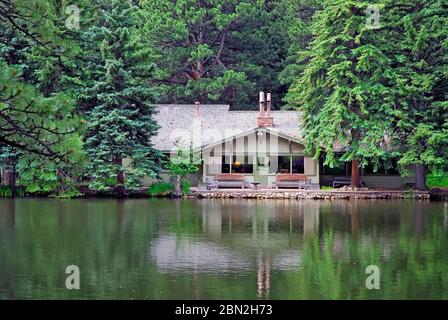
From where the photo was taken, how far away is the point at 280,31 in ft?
175

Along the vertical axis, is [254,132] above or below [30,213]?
above

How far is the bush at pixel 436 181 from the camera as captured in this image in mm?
39781

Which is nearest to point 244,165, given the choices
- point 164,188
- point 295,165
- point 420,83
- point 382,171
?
point 295,165

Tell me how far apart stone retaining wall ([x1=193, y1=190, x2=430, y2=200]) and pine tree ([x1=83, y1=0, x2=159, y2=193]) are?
3.58 m

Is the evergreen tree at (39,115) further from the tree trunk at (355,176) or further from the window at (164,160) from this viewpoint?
the tree trunk at (355,176)

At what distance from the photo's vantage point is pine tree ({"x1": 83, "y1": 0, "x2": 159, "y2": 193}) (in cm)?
3772

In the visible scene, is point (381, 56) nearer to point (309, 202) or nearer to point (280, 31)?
point (309, 202)

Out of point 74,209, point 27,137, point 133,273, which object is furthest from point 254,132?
point 27,137

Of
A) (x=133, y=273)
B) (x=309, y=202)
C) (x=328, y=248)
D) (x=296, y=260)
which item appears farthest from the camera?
(x=309, y=202)

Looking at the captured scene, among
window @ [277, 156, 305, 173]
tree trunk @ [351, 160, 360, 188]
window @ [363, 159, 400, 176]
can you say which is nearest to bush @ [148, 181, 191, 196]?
window @ [277, 156, 305, 173]

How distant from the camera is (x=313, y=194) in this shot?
37.9 m

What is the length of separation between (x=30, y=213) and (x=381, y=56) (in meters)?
17.9

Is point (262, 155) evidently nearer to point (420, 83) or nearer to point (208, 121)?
point (208, 121)

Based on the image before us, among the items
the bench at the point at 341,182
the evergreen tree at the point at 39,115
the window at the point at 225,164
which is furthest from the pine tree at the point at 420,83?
the evergreen tree at the point at 39,115
